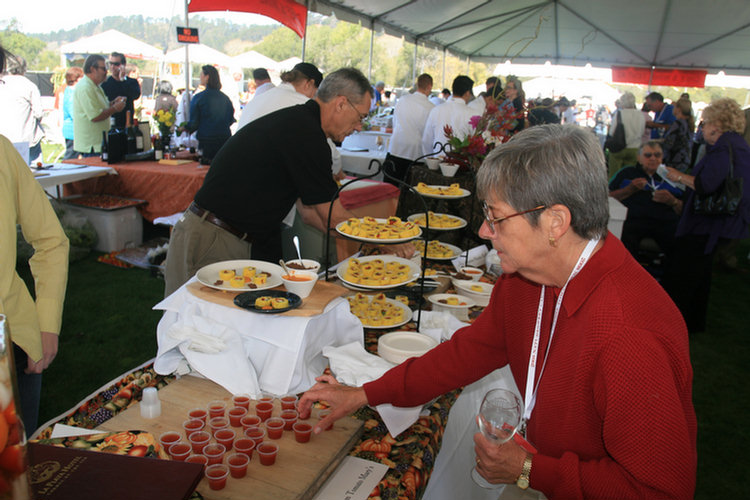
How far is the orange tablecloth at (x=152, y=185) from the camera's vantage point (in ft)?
17.1

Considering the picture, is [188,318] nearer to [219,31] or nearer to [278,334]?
[278,334]

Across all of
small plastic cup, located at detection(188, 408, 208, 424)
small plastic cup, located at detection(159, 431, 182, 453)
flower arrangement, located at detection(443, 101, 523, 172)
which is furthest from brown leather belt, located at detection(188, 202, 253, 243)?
flower arrangement, located at detection(443, 101, 523, 172)

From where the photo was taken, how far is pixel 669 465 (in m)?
0.99

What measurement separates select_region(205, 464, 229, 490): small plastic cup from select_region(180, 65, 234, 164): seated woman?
5925mm

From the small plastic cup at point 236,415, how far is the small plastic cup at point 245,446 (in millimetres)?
88

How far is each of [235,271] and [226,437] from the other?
79 cm

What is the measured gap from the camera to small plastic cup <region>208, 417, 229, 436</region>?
1284 millimetres

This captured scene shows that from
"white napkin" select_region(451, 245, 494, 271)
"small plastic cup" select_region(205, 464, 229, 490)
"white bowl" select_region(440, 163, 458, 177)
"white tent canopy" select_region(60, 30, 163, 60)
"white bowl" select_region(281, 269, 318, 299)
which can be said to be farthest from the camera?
"white tent canopy" select_region(60, 30, 163, 60)

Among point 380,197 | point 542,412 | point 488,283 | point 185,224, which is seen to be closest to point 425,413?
point 542,412

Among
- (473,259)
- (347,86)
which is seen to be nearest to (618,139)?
(473,259)

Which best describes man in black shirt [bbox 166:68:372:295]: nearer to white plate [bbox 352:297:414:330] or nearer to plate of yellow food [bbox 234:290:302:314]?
white plate [bbox 352:297:414:330]

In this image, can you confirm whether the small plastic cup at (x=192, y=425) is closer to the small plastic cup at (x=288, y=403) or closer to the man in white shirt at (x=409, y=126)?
the small plastic cup at (x=288, y=403)

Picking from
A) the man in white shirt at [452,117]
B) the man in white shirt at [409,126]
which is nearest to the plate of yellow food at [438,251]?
the man in white shirt at [452,117]

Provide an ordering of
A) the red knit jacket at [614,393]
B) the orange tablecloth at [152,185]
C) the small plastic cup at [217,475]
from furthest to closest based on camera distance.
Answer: the orange tablecloth at [152,185] → the small plastic cup at [217,475] → the red knit jacket at [614,393]
